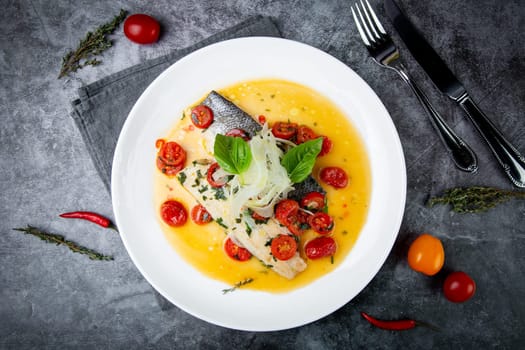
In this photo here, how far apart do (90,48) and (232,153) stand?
2.12 meters

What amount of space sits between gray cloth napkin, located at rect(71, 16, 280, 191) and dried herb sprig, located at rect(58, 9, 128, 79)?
1.07 feet

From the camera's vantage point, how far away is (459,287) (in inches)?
160

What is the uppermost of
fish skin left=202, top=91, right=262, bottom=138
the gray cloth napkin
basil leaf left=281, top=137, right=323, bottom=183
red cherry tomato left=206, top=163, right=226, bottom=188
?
the gray cloth napkin

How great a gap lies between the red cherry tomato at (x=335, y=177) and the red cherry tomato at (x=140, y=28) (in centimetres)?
229

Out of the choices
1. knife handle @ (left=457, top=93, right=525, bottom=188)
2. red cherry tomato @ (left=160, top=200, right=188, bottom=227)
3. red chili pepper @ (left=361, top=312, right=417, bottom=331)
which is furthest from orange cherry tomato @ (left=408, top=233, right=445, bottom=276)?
red cherry tomato @ (left=160, top=200, right=188, bottom=227)

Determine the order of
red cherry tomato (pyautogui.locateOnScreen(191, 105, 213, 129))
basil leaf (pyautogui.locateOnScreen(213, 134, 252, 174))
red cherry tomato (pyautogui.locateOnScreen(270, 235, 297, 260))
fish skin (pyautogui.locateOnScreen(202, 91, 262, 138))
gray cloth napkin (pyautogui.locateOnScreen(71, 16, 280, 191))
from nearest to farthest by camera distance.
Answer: basil leaf (pyautogui.locateOnScreen(213, 134, 252, 174))
red cherry tomato (pyautogui.locateOnScreen(270, 235, 297, 260))
fish skin (pyautogui.locateOnScreen(202, 91, 262, 138))
red cherry tomato (pyautogui.locateOnScreen(191, 105, 213, 129))
gray cloth napkin (pyautogui.locateOnScreen(71, 16, 280, 191))


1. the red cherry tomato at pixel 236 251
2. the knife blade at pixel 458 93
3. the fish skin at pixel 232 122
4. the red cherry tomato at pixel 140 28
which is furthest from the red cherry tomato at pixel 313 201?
the red cherry tomato at pixel 140 28

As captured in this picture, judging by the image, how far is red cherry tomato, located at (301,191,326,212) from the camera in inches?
156

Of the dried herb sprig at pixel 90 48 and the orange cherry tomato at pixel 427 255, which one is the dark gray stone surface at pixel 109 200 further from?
the orange cherry tomato at pixel 427 255

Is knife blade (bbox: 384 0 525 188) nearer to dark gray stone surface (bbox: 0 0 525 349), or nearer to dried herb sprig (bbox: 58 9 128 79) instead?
dark gray stone surface (bbox: 0 0 525 349)

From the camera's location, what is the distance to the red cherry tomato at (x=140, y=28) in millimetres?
4152

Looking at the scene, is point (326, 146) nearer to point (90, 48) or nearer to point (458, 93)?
point (458, 93)

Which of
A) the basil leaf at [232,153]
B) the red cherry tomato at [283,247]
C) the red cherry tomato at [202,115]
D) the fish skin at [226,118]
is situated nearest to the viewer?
the basil leaf at [232,153]

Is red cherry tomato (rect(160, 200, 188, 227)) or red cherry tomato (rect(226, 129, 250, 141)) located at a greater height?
red cherry tomato (rect(226, 129, 250, 141))
